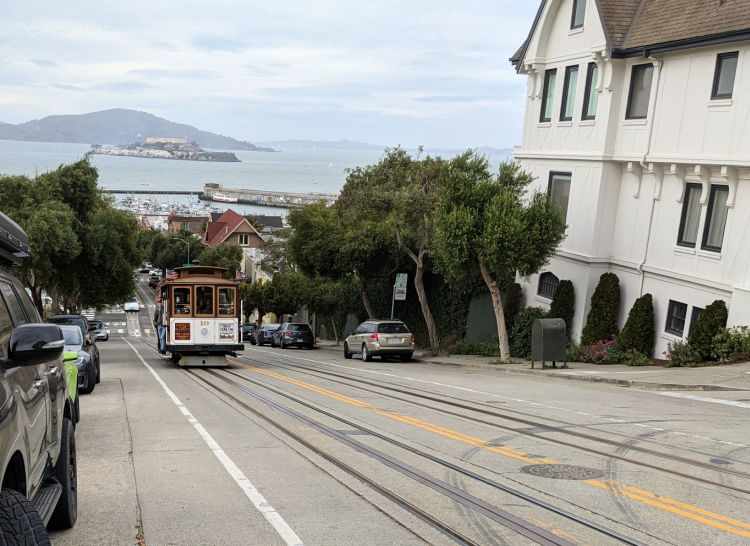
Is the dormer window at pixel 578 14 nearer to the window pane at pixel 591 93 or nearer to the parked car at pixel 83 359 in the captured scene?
the window pane at pixel 591 93

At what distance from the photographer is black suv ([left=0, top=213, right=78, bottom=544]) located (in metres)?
4.16

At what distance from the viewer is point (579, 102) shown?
27.0 m

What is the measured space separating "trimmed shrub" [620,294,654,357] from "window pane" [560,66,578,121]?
7.52 m

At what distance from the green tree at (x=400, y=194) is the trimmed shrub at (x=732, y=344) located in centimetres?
1191

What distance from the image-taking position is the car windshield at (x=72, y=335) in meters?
17.2

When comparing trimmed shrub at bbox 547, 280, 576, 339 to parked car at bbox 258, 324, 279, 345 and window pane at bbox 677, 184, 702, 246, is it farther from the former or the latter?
parked car at bbox 258, 324, 279, 345

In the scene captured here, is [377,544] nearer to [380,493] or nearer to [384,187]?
[380,493]

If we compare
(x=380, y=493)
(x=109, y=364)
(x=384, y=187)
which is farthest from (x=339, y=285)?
(x=380, y=493)

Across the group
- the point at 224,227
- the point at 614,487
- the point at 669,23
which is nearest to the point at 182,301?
the point at 669,23

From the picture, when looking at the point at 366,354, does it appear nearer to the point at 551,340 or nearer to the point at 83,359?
the point at 551,340

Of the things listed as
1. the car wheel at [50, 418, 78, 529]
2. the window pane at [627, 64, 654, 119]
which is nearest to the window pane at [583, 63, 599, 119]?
the window pane at [627, 64, 654, 119]

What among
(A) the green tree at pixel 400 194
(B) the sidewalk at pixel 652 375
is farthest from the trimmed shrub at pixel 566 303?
(A) the green tree at pixel 400 194

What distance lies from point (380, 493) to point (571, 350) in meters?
18.3

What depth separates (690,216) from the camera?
75.7ft
